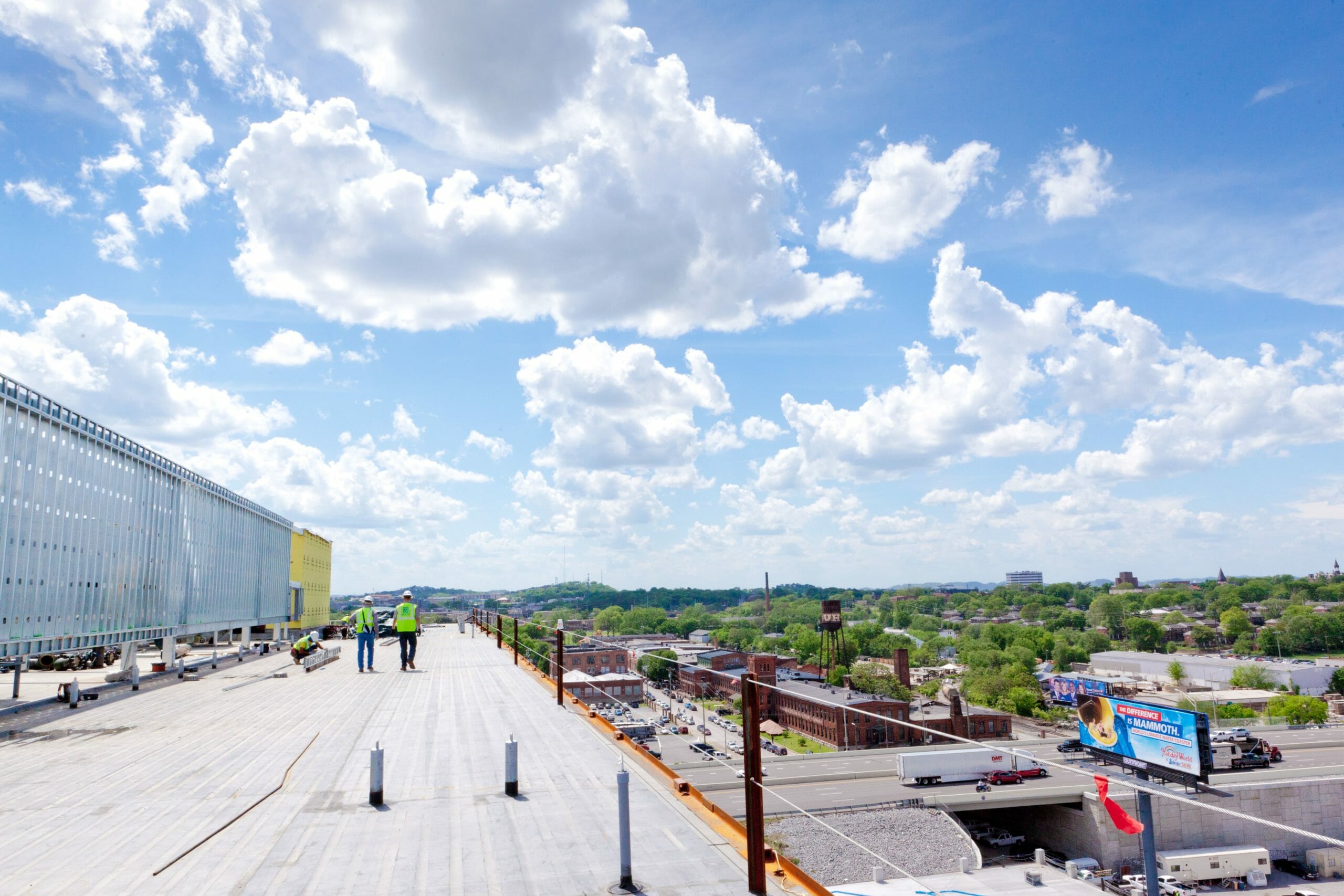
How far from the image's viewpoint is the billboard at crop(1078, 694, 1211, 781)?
1225 inches

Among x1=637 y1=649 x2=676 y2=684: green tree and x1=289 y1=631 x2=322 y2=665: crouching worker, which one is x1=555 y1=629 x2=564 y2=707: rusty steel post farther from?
x1=637 y1=649 x2=676 y2=684: green tree

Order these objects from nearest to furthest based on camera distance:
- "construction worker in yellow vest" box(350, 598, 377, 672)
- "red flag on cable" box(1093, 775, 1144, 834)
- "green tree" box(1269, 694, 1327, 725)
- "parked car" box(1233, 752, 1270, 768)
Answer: "red flag on cable" box(1093, 775, 1144, 834), "construction worker in yellow vest" box(350, 598, 377, 672), "parked car" box(1233, 752, 1270, 768), "green tree" box(1269, 694, 1327, 725)

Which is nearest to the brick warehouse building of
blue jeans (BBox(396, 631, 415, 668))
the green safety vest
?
blue jeans (BBox(396, 631, 415, 668))

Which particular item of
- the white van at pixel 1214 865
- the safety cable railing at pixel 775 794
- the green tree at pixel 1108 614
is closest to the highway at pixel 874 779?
the safety cable railing at pixel 775 794

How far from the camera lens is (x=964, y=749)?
138 feet

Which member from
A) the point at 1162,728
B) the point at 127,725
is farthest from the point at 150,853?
the point at 1162,728

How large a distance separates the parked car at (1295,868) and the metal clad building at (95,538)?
50363 mm

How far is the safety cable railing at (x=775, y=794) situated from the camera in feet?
14.6

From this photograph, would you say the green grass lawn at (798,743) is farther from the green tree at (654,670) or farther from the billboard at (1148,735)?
the green tree at (654,670)

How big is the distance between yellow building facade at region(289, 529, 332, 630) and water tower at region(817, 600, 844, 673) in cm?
4673

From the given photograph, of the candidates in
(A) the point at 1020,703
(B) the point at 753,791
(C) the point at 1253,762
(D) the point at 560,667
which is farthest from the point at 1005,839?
(B) the point at 753,791

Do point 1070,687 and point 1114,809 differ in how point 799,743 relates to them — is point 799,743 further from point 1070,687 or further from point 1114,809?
point 1114,809

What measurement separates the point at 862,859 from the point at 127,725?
30.2 meters

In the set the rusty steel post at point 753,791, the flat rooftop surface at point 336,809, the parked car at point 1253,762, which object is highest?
the rusty steel post at point 753,791
